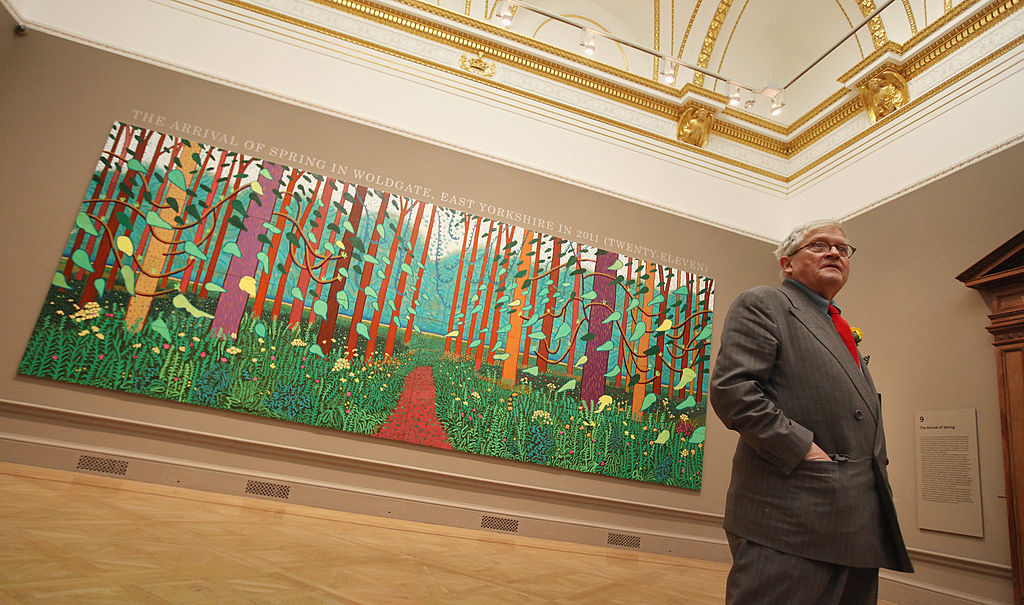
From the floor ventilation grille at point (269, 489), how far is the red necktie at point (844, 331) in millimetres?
4925

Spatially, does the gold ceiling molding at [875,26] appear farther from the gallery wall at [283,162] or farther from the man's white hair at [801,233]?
the man's white hair at [801,233]

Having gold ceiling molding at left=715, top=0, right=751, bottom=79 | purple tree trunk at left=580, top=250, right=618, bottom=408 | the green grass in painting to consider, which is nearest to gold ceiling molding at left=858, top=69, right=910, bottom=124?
gold ceiling molding at left=715, top=0, right=751, bottom=79

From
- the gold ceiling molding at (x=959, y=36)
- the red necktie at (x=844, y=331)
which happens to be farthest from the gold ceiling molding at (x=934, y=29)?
the red necktie at (x=844, y=331)

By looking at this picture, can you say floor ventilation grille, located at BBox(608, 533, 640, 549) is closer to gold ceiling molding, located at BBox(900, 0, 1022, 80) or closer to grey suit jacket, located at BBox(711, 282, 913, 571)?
grey suit jacket, located at BBox(711, 282, 913, 571)

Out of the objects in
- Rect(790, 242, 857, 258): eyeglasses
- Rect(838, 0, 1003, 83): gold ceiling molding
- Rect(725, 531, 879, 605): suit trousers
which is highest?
Rect(838, 0, 1003, 83): gold ceiling molding

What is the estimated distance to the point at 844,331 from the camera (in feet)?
7.06

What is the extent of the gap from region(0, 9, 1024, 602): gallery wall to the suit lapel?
4.15 meters

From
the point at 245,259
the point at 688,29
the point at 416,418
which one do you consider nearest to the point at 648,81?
the point at 688,29

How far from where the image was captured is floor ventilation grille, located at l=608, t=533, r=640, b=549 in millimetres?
6051

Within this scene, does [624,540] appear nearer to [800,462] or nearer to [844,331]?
[844,331]

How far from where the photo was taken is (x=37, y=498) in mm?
3531

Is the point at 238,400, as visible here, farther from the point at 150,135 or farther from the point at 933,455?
the point at 933,455

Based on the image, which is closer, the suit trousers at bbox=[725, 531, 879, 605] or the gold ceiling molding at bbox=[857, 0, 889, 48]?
the suit trousers at bbox=[725, 531, 879, 605]

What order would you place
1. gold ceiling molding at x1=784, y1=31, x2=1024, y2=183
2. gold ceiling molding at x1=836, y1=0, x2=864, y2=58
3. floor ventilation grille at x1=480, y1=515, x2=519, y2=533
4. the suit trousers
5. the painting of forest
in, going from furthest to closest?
gold ceiling molding at x1=836, y1=0, x2=864, y2=58, floor ventilation grille at x1=480, y1=515, x2=519, y2=533, gold ceiling molding at x1=784, y1=31, x2=1024, y2=183, the painting of forest, the suit trousers
